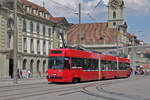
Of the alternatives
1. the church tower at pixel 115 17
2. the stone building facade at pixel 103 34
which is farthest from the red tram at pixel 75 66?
the church tower at pixel 115 17

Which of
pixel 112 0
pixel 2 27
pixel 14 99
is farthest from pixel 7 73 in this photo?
pixel 112 0

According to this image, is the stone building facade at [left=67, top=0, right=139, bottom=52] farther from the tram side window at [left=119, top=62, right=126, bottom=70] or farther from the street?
the street

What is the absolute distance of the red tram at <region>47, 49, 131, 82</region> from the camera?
84.2 ft

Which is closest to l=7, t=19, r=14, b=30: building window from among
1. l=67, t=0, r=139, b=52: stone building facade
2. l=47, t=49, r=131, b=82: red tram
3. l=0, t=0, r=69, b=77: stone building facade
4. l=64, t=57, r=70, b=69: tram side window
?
l=0, t=0, r=69, b=77: stone building facade

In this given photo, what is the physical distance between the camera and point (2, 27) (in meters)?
48.0

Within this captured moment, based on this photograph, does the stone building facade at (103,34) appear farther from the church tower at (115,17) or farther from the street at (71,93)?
the street at (71,93)

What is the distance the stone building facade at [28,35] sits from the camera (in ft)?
159

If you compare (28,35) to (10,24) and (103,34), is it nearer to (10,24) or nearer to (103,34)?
(10,24)

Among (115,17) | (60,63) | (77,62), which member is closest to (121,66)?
(77,62)

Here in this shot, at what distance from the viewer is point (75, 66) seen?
2678 cm

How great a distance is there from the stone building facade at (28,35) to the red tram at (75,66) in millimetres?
19658

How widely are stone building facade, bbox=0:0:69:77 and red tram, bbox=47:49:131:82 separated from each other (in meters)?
19.7

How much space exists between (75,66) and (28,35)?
98.7ft

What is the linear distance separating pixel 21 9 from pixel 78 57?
28046 mm
